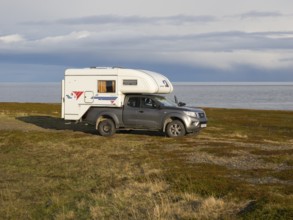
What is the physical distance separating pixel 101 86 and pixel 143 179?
10654mm

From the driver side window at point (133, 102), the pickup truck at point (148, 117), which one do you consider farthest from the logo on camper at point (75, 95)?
the driver side window at point (133, 102)

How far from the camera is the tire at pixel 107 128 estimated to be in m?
23.3

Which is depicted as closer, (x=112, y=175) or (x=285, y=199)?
(x=285, y=199)

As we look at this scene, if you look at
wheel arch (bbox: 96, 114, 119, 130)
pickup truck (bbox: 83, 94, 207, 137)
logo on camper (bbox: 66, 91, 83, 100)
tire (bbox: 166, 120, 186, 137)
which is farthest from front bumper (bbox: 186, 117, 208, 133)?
logo on camper (bbox: 66, 91, 83, 100)

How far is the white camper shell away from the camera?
2278cm

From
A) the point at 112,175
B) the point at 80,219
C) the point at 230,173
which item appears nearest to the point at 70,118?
the point at 112,175

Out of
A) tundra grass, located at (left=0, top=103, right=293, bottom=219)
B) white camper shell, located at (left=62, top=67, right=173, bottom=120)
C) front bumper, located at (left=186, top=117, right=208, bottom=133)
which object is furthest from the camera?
white camper shell, located at (left=62, top=67, right=173, bottom=120)

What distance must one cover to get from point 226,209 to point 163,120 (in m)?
12.7

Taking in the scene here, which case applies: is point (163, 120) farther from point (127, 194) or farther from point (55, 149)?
point (127, 194)

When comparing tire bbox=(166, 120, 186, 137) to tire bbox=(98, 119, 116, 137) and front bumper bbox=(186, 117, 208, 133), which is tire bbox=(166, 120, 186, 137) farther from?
tire bbox=(98, 119, 116, 137)

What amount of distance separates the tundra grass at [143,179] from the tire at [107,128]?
1.21 metres

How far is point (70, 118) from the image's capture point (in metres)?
23.8

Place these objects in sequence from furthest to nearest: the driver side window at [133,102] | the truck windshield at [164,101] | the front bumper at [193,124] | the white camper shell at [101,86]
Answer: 1. the driver side window at [133,102]
2. the truck windshield at [164,101]
3. the white camper shell at [101,86]
4. the front bumper at [193,124]

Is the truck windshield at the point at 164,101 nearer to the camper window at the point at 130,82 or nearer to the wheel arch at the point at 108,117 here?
the camper window at the point at 130,82
